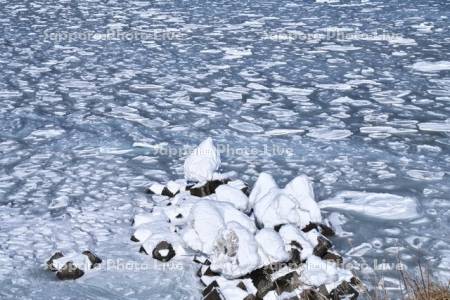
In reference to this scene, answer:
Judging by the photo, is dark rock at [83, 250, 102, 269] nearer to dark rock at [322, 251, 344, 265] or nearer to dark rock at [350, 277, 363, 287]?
dark rock at [322, 251, 344, 265]

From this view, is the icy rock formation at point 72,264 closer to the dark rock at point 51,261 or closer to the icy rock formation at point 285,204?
the dark rock at point 51,261

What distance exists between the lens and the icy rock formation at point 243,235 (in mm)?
3027

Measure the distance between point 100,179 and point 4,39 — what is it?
571 cm

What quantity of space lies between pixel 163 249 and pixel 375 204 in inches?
56.7

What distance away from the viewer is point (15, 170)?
14.9 feet

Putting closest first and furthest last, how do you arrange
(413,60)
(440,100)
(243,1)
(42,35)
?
(440,100) → (413,60) → (42,35) → (243,1)

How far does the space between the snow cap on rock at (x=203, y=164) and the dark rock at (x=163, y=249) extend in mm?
799

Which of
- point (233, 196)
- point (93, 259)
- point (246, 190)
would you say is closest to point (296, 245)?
point (233, 196)

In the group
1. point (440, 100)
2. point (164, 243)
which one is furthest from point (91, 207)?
point (440, 100)

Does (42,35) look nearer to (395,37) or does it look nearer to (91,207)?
(395,37)

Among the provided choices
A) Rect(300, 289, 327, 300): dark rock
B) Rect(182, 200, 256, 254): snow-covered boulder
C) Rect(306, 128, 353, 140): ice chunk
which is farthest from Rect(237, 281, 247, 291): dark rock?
Rect(306, 128, 353, 140): ice chunk

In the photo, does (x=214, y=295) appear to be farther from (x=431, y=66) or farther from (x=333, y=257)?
(x=431, y=66)

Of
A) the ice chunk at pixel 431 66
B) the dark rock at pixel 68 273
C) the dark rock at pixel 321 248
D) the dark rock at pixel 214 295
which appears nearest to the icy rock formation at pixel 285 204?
the dark rock at pixel 321 248

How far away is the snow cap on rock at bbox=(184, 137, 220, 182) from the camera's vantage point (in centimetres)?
415
